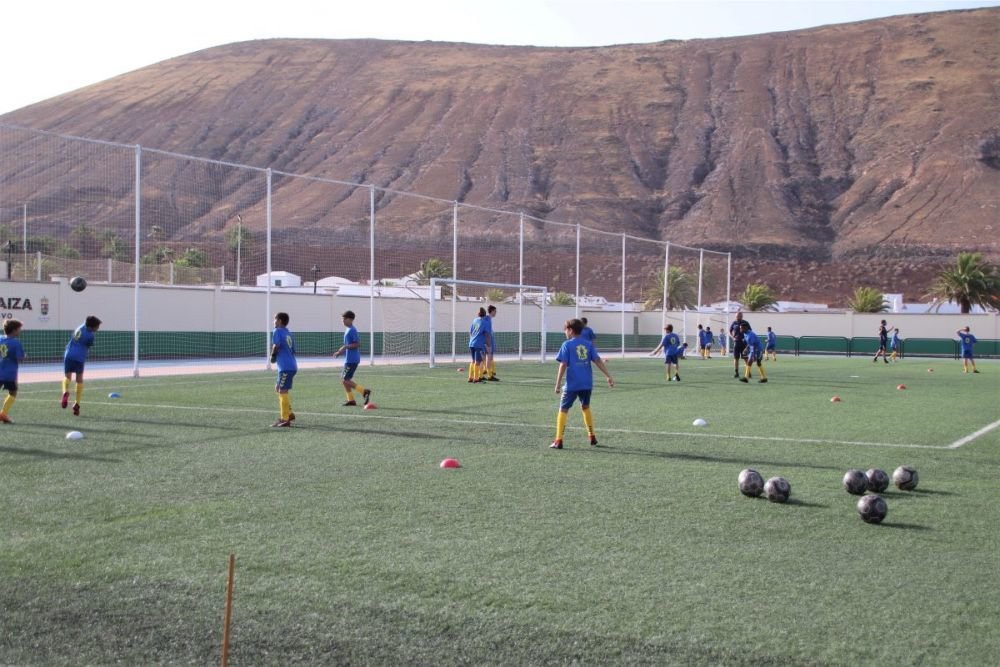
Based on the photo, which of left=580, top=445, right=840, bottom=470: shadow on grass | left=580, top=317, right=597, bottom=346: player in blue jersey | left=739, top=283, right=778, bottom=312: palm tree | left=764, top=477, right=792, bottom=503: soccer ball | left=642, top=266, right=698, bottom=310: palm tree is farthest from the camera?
left=642, top=266, right=698, bottom=310: palm tree

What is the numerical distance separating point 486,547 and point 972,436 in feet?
33.4

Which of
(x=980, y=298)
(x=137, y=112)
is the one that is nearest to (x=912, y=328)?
(x=980, y=298)

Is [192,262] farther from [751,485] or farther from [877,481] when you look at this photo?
[877,481]

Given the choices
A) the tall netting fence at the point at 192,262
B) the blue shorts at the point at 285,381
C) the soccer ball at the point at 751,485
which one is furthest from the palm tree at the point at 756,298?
the soccer ball at the point at 751,485

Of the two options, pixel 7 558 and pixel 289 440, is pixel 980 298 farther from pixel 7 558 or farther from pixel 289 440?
pixel 7 558

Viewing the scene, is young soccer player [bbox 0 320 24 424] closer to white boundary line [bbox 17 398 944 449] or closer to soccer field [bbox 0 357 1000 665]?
soccer field [bbox 0 357 1000 665]

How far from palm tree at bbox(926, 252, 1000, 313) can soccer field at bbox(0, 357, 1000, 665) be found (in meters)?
63.4

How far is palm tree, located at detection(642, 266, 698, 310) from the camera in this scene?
83.6 m

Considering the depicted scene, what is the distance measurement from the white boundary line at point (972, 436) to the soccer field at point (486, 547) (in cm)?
11

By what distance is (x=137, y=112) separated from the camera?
154 meters

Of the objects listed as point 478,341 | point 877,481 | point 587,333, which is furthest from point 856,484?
point 478,341

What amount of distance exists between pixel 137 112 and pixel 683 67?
82.9 metres

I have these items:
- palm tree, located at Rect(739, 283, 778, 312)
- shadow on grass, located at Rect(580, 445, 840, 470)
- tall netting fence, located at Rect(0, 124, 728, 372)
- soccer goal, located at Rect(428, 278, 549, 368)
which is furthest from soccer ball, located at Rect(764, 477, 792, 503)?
palm tree, located at Rect(739, 283, 778, 312)

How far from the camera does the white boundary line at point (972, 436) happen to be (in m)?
13.6
